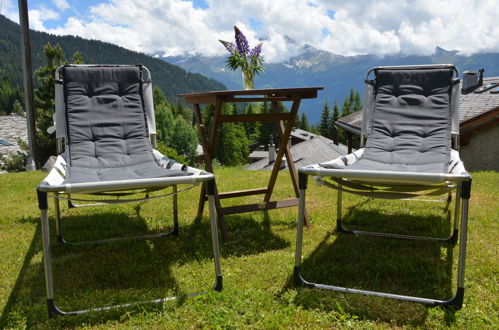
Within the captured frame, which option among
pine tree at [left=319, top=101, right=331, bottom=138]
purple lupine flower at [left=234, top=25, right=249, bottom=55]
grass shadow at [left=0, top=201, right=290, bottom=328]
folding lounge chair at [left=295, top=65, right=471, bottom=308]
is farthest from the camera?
pine tree at [left=319, top=101, right=331, bottom=138]

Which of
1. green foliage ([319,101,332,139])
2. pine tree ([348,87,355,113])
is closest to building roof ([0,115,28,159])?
green foliage ([319,101,332,139])

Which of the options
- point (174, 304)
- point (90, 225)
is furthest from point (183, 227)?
point (174, 304)

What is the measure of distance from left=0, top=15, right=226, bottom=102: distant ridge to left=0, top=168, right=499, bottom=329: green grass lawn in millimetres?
96824

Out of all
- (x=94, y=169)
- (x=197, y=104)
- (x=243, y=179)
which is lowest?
(x=243, y=179)

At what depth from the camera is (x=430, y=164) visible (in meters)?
2.87

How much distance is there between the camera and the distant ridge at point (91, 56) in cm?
10119

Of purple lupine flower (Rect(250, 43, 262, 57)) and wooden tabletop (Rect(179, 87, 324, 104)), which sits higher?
purple lupine flower (Rect(250, 43, 262, 57))

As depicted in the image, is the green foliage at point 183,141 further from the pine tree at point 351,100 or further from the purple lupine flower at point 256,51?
the purple lupine flower at point 256,51

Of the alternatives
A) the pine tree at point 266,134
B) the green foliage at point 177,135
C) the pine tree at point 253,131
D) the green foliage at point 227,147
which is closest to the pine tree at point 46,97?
the green foliage at point 227,147

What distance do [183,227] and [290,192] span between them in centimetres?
152

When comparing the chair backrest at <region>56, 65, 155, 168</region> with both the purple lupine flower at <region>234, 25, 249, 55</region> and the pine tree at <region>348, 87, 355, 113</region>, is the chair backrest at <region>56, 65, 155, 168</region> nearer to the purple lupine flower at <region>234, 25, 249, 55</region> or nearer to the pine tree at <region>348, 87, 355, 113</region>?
the purple lupine flower at <region>234, 25, 249, 55</region>

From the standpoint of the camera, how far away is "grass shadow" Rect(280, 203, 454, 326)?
2.06 m

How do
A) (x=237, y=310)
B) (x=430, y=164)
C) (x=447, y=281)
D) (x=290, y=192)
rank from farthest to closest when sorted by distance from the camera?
(x=290, y=192), (x=430, y=164), (x=447, y=281), (x=237, y=310)

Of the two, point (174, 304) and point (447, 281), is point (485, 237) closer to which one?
point (447, 281)
